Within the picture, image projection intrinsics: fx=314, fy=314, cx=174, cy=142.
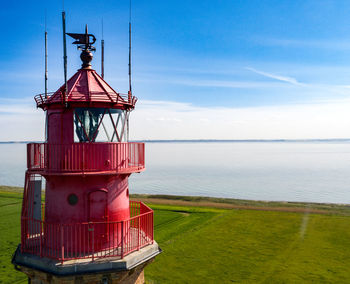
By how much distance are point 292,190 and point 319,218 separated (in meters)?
32.5

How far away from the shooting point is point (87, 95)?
8.79 metres

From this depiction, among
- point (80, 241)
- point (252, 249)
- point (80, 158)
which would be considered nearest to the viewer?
point (80, 158)

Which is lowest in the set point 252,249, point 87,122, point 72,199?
point 252,249

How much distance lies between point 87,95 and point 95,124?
868mm

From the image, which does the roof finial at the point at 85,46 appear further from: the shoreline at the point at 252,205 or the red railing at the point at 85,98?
the shoreline at the point at 252,205

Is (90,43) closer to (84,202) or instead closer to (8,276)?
(84,202)

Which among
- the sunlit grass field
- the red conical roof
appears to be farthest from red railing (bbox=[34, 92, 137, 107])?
the sunlit grass field

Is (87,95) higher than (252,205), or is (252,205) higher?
(87,95)

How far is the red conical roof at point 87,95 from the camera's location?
865 cm

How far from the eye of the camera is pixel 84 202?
8945mm

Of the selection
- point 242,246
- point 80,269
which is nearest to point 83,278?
point 80,269

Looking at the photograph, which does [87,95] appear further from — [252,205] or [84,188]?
[252,205]

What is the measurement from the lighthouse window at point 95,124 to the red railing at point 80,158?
0.38 m

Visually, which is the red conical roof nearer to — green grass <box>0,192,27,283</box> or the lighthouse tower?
the lighthouse tower
